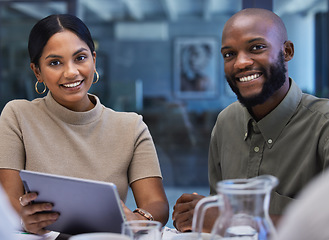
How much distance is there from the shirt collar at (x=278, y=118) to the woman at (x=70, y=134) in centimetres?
50

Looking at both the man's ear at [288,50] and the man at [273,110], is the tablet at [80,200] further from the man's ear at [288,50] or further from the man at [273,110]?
the man's ear at [288,50]

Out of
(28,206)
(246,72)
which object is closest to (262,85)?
(246,72)

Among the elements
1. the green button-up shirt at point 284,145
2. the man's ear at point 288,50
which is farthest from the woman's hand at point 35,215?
the man's ear at point 288,50

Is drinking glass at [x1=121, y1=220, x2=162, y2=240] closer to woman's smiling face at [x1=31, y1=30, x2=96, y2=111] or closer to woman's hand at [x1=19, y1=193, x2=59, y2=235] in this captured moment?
woman's hand at [x1=19, y1=193, x2=59, y2=235]

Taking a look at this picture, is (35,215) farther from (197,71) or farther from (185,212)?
(197,71)

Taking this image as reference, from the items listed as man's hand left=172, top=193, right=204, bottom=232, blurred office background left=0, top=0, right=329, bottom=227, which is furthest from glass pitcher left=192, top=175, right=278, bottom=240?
blurred office background left=0, top=0, right=329, bottom=227

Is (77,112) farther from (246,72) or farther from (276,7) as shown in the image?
(276,7)

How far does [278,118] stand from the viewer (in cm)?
163

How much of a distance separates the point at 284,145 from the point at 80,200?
85 centimetres

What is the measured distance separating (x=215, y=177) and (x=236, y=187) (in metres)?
1.12

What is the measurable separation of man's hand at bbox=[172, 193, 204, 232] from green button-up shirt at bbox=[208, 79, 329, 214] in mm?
333

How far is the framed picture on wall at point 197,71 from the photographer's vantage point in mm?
4039

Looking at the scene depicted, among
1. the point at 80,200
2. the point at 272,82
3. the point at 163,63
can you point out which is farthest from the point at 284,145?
the point at 163,63

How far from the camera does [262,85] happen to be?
5.29ft
